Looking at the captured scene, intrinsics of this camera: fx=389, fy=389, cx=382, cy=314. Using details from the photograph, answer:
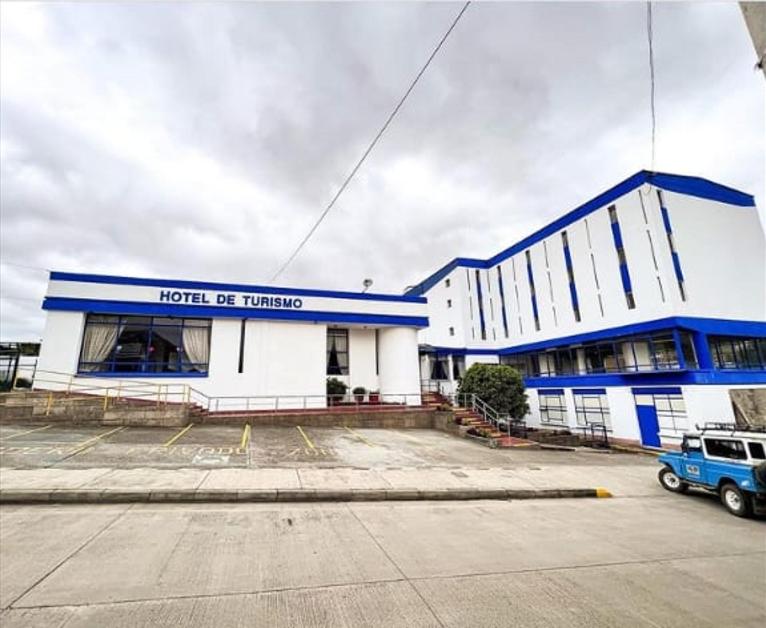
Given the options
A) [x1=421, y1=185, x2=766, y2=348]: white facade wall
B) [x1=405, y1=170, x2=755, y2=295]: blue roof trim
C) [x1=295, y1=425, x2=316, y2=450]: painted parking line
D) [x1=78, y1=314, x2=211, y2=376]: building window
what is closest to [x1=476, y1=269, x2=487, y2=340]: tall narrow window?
[x1=421, y1=185, x2=766, y2=348]: white facade wall

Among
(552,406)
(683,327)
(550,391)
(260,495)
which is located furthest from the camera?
(550,391)

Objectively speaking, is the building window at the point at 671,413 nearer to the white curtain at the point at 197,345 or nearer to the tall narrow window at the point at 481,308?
the tall narrow window at the point at 481,308

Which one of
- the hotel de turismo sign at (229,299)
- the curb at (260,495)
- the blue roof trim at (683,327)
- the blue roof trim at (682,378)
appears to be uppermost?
the hotel de turismo sign at (229,299)

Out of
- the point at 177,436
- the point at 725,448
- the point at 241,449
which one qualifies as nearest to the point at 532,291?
the point at 725,448

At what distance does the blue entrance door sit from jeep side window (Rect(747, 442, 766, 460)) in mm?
15983

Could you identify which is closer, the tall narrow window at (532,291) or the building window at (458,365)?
the tall narrow window at (532,291)

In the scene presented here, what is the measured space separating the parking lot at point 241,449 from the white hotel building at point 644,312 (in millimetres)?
9037

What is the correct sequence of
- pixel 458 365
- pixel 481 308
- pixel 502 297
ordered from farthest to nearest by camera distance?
1. pixel 481 308
2. pixel 502 297
3. pixel 458 365

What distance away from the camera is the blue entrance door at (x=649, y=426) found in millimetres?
22547

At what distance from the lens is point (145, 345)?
19.9 m

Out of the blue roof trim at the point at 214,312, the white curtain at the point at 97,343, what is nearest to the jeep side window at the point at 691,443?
the blue roof trim at the point at 214,312

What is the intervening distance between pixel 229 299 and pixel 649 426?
82.8 feet

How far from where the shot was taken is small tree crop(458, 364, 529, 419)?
21094mm

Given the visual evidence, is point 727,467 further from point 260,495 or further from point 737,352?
point 737,352
